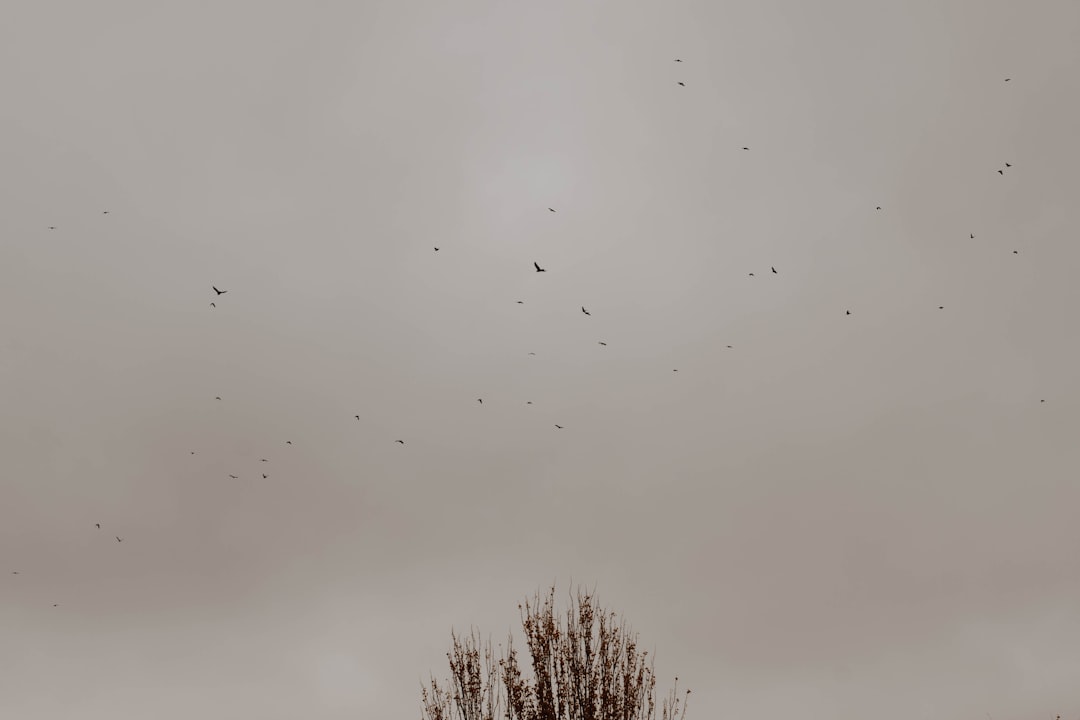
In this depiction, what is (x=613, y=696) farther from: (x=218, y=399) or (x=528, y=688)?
(x=218, y=399)

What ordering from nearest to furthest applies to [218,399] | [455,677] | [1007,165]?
[455,677] → [1007,165] → [218,399]

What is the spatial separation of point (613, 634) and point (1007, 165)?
65.3 feet

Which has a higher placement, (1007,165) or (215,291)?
(1007,165)

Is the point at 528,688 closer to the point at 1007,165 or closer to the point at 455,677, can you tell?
the point at 455,677

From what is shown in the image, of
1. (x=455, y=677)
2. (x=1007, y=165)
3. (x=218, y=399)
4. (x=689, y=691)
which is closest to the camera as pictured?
(x=689, y=691)

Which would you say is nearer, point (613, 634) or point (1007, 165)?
point (613, 634)

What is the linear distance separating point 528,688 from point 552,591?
110 inches

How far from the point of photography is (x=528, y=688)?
20297 millimetres

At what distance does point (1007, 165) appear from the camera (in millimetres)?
23469

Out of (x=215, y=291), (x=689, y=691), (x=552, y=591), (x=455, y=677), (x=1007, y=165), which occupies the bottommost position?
(x=689, y=691)

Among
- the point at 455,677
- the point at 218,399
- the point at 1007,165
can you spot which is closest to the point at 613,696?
the point at 455,677

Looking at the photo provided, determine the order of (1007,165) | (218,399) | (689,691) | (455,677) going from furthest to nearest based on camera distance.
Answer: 1. (218,399)
2. (1007,165)
3. (455,677)
4. (689,691)

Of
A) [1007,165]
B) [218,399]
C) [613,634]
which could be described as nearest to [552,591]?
[613,634]

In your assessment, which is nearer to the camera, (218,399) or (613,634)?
(613,634)
